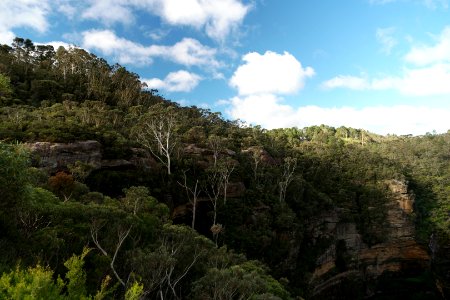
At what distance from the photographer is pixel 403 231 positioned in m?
70.4

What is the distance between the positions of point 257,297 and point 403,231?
192ft

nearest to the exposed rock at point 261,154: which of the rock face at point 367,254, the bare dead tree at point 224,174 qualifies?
the bare dead tree at point 224,174

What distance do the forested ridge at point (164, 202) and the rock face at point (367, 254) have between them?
0.69m

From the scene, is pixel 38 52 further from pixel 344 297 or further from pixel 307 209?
pixel 344 297

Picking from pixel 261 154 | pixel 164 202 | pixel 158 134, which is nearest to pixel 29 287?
pixel 164 202

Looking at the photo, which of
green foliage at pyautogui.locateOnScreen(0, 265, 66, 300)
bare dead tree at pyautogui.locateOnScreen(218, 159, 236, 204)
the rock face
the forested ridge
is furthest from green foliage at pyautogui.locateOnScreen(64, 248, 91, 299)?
the rock face

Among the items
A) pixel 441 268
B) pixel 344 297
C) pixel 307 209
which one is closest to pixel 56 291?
pixel 307 209

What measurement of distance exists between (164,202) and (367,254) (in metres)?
43.9

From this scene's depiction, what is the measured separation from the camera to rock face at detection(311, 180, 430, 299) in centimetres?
5931

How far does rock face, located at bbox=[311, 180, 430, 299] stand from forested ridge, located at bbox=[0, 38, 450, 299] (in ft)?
2.25

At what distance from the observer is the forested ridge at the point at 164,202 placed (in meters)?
18.9

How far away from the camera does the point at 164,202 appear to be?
41.5m

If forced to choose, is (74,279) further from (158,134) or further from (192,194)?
(158,134)

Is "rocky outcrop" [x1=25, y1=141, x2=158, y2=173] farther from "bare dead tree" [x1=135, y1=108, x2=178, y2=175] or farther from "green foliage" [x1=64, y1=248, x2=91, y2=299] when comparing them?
"green foliage" [x1=64, y1=248, x2=91, y2=299]
